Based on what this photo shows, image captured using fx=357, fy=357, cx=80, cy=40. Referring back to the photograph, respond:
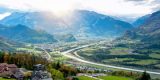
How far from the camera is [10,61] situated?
16825 centimetres

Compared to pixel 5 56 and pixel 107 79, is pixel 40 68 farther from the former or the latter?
pixel 5 56

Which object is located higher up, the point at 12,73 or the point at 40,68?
the point at 40,68

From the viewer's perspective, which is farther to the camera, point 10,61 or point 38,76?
point 10,61

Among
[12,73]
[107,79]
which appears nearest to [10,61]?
[12,73]

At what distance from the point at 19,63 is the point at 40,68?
125 m

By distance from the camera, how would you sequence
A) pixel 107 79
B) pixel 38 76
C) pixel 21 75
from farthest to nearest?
pixel 107 79
pixel 21 75
pixel 38 76

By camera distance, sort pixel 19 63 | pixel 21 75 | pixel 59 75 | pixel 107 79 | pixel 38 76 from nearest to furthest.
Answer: pixel 38 76, pixel 21 75, pixel 59 75, pixel 107 79, pixel 19 63

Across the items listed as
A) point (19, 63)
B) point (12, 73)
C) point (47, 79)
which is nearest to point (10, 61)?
point (19, 63)

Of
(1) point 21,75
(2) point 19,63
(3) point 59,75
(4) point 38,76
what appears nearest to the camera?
(4) point 38,76

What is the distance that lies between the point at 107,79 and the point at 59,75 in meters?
23.1

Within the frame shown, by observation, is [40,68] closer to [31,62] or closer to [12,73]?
[12,73]

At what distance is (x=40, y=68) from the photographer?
4409 centimetres

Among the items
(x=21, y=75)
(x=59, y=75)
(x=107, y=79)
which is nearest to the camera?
(x=21, y=75)

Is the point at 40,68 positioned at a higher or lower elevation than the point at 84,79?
higher
